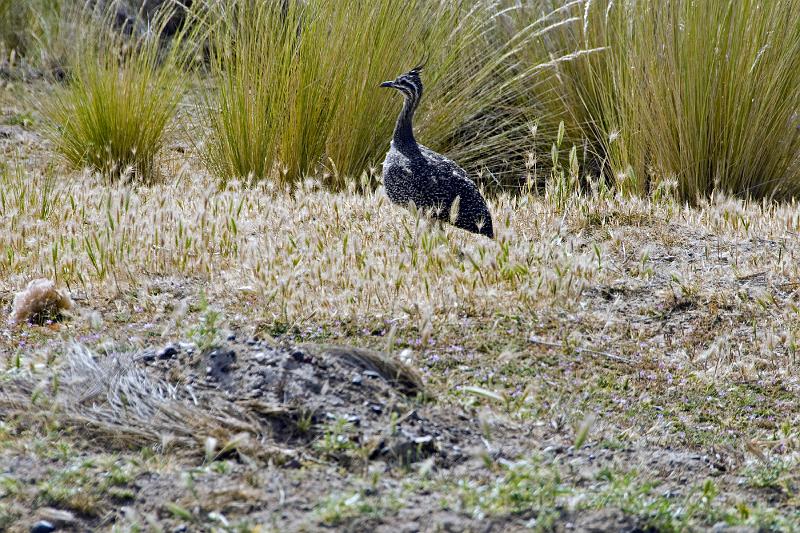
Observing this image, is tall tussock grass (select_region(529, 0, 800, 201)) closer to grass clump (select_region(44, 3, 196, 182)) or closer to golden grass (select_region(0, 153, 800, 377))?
golden grass (select_region(0, 153, 800, 377))

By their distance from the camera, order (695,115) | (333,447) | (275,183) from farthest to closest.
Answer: (275,183) → (695,115) → (333,447)

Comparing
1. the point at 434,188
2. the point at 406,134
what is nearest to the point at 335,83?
the point at 406,134

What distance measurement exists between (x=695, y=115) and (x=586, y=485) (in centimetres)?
377

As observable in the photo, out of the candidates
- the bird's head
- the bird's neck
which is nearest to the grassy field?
the bird's neck

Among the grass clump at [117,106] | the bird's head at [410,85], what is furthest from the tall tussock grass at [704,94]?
the grass clump at [117,106]

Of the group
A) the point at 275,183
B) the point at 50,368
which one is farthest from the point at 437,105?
the point at 50,368

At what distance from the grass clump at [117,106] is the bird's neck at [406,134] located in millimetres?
2030

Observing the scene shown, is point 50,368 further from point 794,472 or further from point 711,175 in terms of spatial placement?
point 711,175

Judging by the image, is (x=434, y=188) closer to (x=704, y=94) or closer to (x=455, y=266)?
(x=455, y=266)

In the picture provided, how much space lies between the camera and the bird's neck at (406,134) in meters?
5.24

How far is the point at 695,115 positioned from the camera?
6055mm

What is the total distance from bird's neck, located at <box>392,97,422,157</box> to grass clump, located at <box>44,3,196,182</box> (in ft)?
6.66

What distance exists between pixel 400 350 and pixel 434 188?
1498 millimetres

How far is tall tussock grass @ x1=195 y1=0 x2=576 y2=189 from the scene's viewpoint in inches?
251
